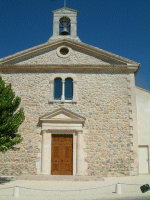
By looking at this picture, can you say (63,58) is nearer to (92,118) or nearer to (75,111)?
(75,111)

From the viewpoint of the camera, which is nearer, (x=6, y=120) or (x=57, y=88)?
(x=6, y=120)

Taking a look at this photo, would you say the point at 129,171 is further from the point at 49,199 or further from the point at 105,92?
the point at 49,199

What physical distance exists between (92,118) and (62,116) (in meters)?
1.77

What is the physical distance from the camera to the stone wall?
13.0 meters

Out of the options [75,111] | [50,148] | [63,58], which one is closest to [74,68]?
[63,58]

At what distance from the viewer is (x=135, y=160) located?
1297 centimetres

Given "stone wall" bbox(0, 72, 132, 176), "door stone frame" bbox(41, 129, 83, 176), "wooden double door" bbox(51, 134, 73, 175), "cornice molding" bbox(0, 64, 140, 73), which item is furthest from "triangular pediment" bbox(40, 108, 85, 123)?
"cornice molding" bbox(0, 64, 140, 73)

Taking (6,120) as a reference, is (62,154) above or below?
below

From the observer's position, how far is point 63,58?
1455 cm

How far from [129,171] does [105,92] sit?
4737 millimetres

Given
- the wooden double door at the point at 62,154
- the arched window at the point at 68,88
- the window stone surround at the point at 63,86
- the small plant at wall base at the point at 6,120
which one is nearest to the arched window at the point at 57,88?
the window stone surround at the point at 63,86

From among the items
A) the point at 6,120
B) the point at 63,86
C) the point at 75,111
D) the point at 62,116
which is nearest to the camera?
the point at 6,120

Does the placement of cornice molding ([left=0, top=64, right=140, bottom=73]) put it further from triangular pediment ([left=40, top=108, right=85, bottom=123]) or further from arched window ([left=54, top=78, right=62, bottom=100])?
triangular pediment ([left=40, top=108, right=85, bottom=123])

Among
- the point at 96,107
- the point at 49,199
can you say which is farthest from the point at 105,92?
the point at 49,199
